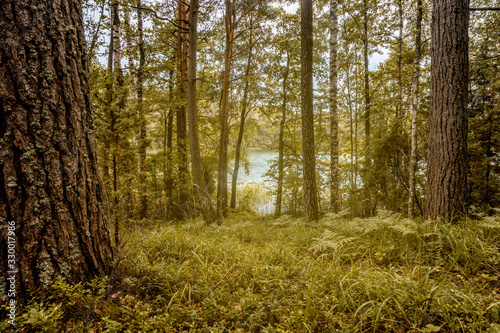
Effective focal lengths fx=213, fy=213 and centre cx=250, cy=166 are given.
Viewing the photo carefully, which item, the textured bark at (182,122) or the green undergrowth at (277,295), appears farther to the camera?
the textured bark at (182,122)

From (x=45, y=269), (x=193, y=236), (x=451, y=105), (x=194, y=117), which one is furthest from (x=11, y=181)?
(x=451, y=105)

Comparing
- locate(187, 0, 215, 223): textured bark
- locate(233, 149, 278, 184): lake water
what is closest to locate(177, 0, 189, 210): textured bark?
locate(187, 0, 215, 223): textured bark

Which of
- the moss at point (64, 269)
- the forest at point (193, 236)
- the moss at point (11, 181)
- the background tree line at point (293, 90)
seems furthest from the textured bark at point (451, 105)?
the moss at point (11, 181)

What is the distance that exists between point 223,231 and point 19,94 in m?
3.32

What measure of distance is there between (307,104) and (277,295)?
4.01 m

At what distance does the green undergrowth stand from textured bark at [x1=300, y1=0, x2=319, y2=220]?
→ 7.82 feet

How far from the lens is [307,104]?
15.7 ft

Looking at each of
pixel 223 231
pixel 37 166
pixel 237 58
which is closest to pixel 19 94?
pixel 37 166

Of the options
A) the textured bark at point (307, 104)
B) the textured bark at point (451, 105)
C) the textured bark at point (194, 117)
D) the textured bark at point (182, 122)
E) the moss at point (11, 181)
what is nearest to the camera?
the moss at point (11, 181)

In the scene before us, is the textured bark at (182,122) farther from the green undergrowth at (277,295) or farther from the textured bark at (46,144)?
the textured bark at (46,144)

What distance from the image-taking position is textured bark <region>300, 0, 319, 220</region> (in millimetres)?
4652

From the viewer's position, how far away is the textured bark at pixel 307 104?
465 cm

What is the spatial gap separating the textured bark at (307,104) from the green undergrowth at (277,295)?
93.8 inches

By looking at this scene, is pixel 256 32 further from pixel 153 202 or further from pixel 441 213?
pixel 441 213
